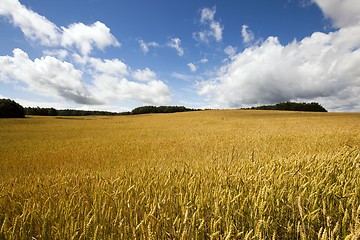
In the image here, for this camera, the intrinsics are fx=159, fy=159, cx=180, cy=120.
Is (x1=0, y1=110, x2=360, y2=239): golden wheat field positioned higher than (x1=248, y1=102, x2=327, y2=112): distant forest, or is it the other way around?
(x1=248, y1=102, x2=327, y2=112): distant forest

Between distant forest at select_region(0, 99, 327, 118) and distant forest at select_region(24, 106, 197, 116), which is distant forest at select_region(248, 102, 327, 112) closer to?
distant forest at select_region(0, 99, 327, 118)

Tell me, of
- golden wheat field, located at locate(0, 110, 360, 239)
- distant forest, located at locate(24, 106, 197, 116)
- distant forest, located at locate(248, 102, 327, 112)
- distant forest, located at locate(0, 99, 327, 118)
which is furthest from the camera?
distant forest, located at locate(24, 106, 197, 116)

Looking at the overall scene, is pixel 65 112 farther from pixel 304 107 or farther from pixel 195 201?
pixel 304 107

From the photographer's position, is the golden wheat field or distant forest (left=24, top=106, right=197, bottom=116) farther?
distant forest (left=24, top=106, right=197, bottom=116)

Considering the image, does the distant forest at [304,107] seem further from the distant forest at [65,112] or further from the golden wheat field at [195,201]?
the golden wheat field at [195,201]

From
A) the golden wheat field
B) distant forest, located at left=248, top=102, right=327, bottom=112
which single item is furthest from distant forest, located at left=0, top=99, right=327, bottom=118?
the golden wheat field

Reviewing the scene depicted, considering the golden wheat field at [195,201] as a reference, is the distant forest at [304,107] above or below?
above

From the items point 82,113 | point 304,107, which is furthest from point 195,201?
point 82,113

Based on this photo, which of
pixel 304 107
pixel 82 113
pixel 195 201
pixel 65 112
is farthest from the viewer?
pixel 82 113

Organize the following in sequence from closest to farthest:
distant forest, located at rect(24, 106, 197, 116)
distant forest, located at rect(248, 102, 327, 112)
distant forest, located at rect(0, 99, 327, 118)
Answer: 1. distant forest, located at rect(0, 99, 327, 118)
2. distant forest, located at rect(248, 102, 327, 112)
3. distant forest, located at rect(24, 106, 197, 116)

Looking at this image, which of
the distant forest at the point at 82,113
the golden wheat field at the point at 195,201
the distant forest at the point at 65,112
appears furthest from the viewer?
the distant forest at the point at 82,113

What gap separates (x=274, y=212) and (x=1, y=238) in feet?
9.42

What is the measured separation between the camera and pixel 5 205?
2285mm

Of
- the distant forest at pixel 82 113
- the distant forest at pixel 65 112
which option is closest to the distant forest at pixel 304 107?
the distant forest at pixel 65 112
